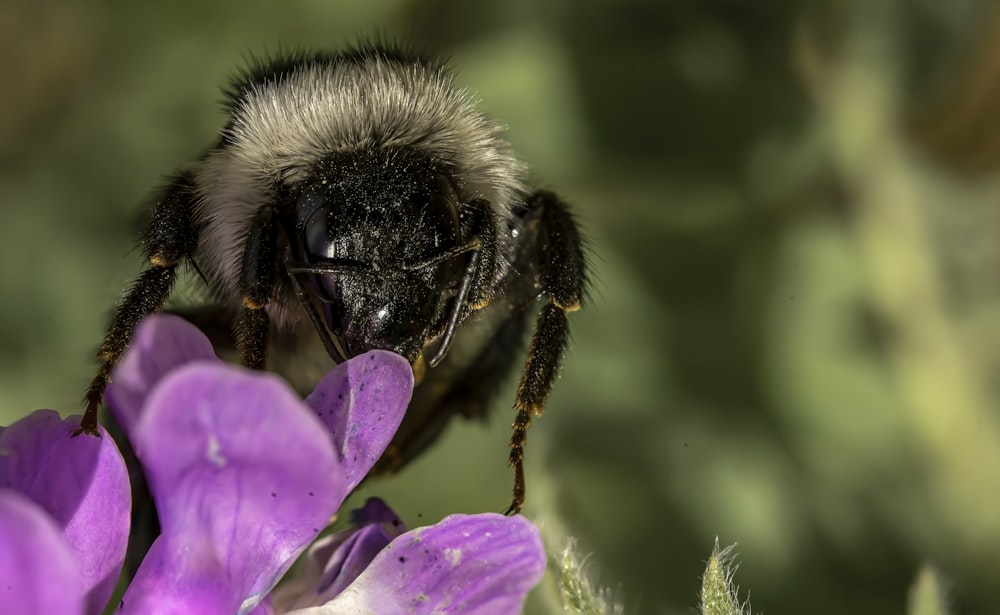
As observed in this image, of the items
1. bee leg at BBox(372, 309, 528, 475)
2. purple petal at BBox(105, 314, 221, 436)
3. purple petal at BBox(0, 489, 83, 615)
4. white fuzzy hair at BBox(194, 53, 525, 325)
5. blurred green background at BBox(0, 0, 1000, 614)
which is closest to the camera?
purple petal at BBox(0, 489, 83, 615)

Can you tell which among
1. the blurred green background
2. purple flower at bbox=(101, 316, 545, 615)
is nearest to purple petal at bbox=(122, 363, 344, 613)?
purple flower at bbox=(101, 316, 545, 615)

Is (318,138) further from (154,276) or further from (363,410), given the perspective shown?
(363,410)

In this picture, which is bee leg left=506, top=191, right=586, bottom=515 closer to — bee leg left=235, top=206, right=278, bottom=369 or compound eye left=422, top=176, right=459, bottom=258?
compound eye left=422, top=176, right=459, bottom=258

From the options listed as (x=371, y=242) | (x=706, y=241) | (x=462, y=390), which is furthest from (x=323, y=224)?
(x=706, y=241)

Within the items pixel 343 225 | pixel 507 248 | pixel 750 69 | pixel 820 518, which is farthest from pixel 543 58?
pixel 343 225

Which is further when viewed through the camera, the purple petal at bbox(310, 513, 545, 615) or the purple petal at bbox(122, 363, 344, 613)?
the purple petal at bbox(310, 513, 545, 615)

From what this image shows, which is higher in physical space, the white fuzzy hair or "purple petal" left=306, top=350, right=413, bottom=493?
the white fuzzy hair

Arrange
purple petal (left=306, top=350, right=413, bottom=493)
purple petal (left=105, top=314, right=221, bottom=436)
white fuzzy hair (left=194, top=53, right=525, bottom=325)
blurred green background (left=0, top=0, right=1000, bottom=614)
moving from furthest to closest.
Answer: blurred green background (left=0, top=0, right=1000, bottom=614) → white fuzzy hair (left=194, top=53, right=525, bottom=325) → purple petal (left=306, top=350, right=413, bottom=493) → purple petal (left=105, top=314, right=221, bottom=436)

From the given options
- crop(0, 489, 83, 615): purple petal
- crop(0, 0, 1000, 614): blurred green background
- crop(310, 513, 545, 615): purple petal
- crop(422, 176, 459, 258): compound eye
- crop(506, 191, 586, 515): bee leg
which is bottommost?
crop(0, 0, 1000, 614): blurred green background
